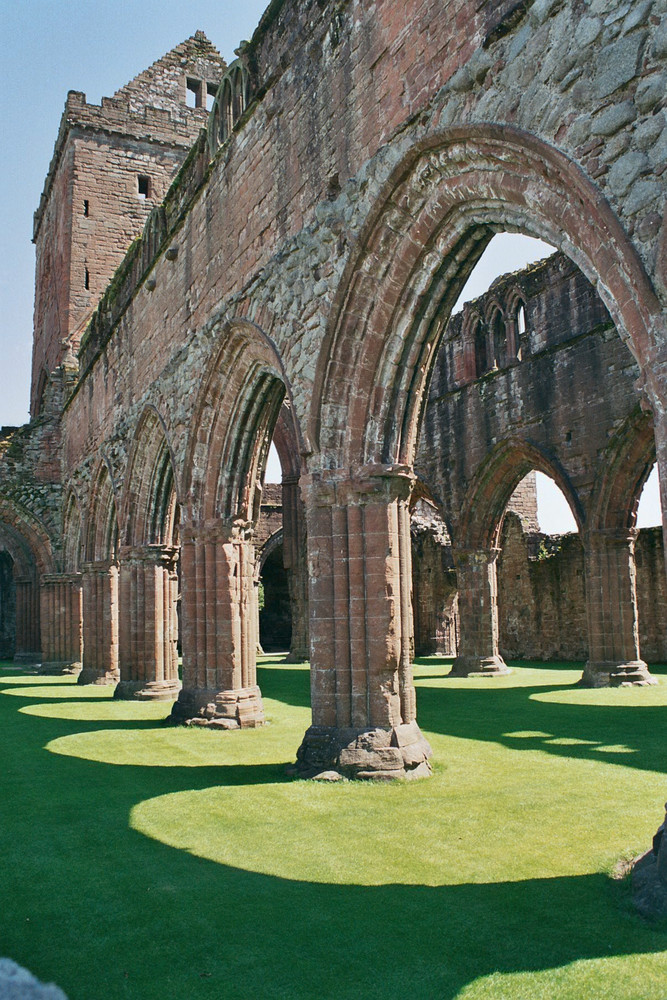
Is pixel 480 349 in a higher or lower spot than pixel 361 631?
higher

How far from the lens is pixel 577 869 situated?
3826 mm

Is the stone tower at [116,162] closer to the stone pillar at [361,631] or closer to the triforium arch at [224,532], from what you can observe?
the triforium arch at [224,532]

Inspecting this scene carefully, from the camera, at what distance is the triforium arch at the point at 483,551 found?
15042 millimetres

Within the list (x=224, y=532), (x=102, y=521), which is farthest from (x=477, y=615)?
(x=224, y=532)

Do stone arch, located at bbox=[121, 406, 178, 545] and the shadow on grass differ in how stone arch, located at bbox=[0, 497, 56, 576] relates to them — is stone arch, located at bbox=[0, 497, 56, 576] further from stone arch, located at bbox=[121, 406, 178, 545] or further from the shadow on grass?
the shadow on grass

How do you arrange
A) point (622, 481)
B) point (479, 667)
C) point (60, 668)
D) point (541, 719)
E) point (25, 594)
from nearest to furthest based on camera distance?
point (541, 719)
point (622, 481)
point (479, 667)
point (60, 668)
point (25, 594)

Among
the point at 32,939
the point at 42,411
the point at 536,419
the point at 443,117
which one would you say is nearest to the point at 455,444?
the point at 536,419

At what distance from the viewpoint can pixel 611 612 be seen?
1255 centimetres

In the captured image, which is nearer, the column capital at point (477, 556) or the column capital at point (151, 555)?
the column capital at point (151, 555)

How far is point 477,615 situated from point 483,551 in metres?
1.19

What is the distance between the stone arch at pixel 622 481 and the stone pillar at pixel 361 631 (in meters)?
7.36

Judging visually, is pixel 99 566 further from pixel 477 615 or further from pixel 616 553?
pixel 616 553

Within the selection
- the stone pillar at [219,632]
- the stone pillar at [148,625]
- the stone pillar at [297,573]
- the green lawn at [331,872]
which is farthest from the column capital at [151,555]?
the stone pillar at [297,573]

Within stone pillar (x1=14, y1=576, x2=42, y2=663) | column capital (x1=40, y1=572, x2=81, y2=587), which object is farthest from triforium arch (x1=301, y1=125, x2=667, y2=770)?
stone pillar (x1=14, y1=576, x2=42, y2=663)
